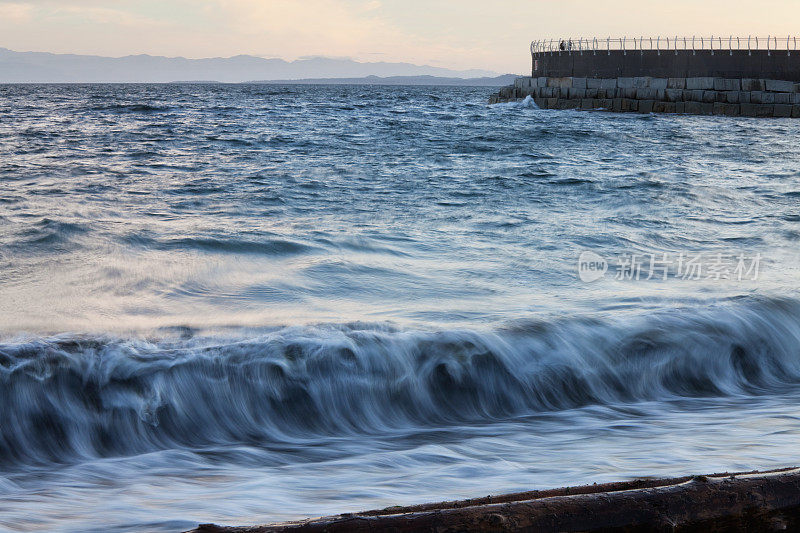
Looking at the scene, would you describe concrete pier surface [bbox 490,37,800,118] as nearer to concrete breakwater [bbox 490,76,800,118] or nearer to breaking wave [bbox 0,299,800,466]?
concrete breakwater [bbox 490,76,800,118]

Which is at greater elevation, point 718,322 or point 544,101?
point 544,101

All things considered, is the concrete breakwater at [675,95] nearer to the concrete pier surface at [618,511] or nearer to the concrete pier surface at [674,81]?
the concrete pier surface at [674,81]

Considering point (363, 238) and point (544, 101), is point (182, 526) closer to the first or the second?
point (363, 238)

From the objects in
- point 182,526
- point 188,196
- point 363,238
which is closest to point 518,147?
point 188,196

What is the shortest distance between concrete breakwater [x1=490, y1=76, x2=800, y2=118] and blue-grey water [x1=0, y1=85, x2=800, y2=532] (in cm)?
2288

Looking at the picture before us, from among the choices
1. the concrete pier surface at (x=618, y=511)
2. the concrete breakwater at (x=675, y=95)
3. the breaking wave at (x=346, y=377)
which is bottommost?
the breaking wave at (x=346, y=377)

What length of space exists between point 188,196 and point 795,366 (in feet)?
24.2

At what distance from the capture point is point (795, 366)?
4.61 m

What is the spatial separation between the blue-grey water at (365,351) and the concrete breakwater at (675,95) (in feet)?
75.1

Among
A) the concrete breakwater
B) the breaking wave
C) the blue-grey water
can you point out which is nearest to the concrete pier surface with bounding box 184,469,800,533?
the blue-grey water

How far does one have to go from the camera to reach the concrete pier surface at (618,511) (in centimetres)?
136

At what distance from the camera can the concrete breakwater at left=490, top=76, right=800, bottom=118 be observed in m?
29.9

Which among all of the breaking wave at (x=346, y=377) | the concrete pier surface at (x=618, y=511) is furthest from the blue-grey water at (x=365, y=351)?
the concrete pier surface at (x=618, y=511)

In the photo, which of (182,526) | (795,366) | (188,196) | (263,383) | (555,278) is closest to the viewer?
(182,526)
